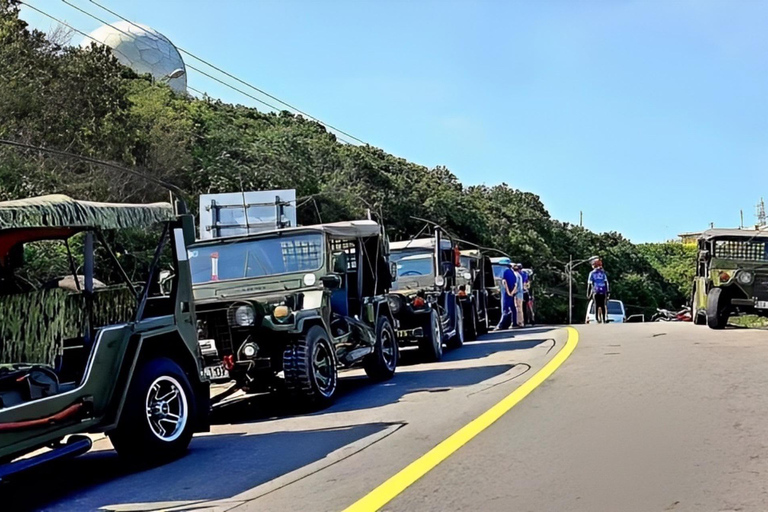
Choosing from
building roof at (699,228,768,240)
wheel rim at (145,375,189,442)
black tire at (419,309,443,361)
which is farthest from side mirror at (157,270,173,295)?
building roof at (699,228,768,240)

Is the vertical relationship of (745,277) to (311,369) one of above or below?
above

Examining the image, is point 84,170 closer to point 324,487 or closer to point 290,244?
point 290,244

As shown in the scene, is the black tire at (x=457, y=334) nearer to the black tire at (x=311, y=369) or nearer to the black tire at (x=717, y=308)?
the black tire at (x=717, y=308)

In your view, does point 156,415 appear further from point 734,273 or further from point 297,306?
point 734,273

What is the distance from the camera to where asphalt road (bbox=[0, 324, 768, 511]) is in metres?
5.89

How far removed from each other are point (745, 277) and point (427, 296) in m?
6.41

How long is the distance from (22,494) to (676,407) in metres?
6.05

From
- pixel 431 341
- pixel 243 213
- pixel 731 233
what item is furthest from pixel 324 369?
pixel 731 233

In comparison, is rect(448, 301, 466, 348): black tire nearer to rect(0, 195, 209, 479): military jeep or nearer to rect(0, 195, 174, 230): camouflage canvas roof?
rect(0, 195, 209, 479): military jeep

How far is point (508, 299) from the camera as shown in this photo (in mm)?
24469

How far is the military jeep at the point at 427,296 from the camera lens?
14.9m

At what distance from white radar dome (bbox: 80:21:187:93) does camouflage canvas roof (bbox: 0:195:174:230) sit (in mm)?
33505

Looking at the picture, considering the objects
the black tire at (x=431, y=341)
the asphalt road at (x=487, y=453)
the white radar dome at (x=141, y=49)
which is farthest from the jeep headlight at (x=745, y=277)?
the white radar dome at (x=141, y=49)

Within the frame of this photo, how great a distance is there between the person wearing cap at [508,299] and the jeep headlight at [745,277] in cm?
743
